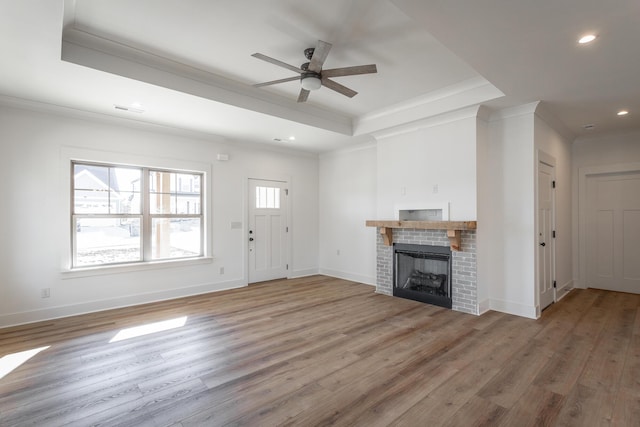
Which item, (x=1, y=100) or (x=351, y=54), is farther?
(x=1, y=100)

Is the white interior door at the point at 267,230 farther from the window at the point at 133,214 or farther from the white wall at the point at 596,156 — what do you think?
the white wall at the point at 596,156

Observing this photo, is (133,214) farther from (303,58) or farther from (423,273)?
(423,273)

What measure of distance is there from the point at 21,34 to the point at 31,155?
6.90ft

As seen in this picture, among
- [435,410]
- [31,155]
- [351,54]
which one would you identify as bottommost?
[435,410]

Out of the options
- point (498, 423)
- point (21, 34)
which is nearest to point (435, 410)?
point (498, 423)

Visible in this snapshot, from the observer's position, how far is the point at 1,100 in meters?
3.62

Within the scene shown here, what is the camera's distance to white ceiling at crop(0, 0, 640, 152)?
229cm

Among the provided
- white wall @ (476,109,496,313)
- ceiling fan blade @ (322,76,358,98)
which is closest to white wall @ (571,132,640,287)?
white wall @ (476,109,496,313)

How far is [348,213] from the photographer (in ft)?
20.9

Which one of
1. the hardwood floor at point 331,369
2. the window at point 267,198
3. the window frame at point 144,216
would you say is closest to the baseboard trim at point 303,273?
the window at point 267,198

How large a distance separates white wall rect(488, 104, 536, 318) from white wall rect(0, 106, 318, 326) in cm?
411

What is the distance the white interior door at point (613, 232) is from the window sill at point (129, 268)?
6.71 meters

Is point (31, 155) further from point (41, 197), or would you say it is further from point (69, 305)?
point (69, 305)

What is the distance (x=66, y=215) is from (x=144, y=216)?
3.18 feet
